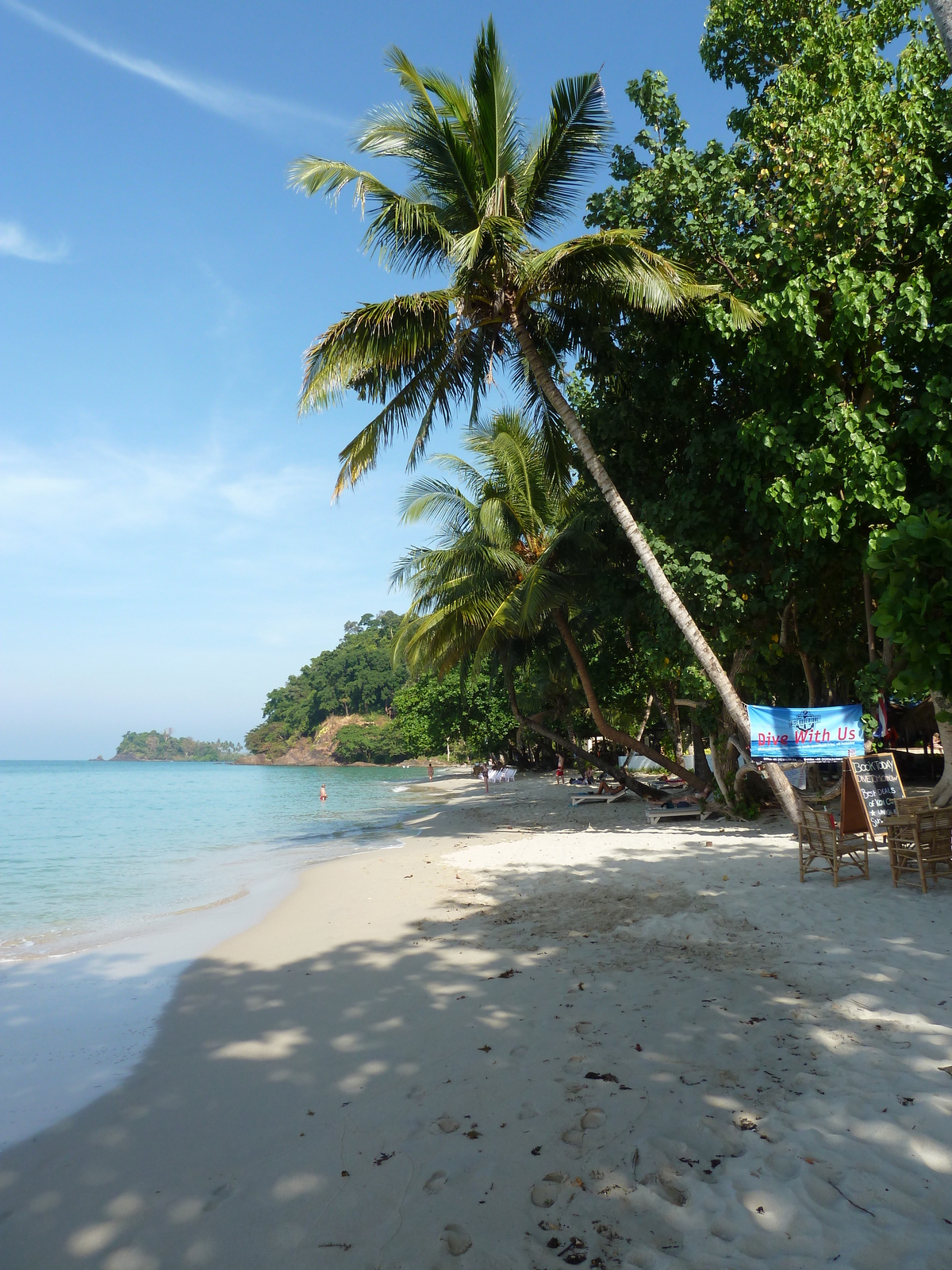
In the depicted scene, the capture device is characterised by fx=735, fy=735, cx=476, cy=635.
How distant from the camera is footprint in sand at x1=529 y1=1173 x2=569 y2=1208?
117 inches

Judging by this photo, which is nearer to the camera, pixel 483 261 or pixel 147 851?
pixel 483 261

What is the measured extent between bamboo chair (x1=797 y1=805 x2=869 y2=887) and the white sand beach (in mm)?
531

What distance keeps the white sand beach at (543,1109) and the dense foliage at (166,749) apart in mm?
184163

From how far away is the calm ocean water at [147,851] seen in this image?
35.0 feet

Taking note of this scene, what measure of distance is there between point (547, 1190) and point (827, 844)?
5.91 m

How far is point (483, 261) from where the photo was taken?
10719mm

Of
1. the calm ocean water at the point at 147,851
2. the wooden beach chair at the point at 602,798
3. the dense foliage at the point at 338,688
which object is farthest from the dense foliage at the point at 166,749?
the wooden beach chair at the point at 602,798

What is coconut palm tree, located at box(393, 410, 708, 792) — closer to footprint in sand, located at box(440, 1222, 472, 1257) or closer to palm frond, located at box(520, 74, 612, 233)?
palm frond, located at box(520, 74, 612, 233)

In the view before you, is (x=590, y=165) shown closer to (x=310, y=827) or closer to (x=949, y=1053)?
(x=949, y=1053)

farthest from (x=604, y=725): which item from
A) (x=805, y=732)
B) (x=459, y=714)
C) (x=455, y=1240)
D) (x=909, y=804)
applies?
(x=459, y=714)

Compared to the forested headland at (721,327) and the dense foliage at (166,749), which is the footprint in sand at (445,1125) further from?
the dense foliage at (166,749)

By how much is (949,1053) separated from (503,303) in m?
10.6

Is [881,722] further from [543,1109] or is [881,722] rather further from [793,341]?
[543,1109]

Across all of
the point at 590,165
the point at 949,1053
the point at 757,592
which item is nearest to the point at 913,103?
the point at 590,165
